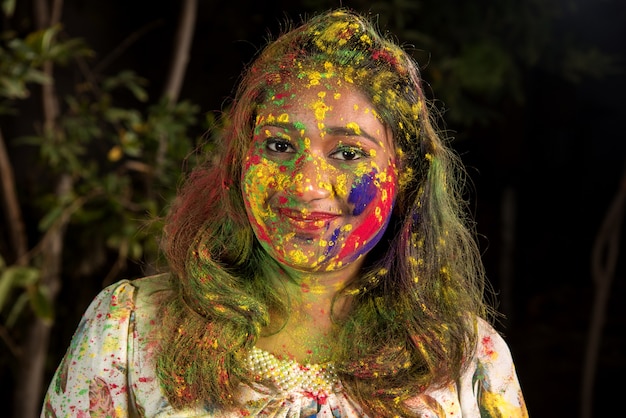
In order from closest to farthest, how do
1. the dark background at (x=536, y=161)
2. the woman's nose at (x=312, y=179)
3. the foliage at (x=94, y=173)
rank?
the woman's nose at (x=312, y=179), the foliage at (x=94, y=173), the dark background at (x=536, y=161)

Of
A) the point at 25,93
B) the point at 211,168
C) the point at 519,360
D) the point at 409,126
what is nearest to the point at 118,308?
the point at 211,168

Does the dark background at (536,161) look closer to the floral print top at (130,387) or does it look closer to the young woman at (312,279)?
the young woman at (312,279)

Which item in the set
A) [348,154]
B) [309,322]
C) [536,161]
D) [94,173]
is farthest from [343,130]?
[536,161]

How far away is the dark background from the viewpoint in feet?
9.16

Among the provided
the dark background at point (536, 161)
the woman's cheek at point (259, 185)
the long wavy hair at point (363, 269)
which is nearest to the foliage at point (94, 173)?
the dark background at point (536, 161)

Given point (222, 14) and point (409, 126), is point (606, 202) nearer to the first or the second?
point (222, 14)

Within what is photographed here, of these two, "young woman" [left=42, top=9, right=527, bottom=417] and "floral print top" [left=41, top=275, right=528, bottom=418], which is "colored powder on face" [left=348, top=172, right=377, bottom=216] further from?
"floral print top" [left=41, top=275, right=528, bottom=418]

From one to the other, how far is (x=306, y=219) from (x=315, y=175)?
6 cm

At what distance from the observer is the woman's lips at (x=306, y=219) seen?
1.14 meters

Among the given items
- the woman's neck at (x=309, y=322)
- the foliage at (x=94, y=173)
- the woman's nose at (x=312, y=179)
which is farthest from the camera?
the foliage at (x=94, y=173)

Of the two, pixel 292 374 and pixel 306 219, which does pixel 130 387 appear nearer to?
pixel 292 374

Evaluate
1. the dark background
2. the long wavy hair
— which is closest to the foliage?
the dark background

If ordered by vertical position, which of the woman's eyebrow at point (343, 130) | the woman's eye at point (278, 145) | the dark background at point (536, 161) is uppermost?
the woman's eyebrow at point (343, 130)

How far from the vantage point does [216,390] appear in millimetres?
1189
